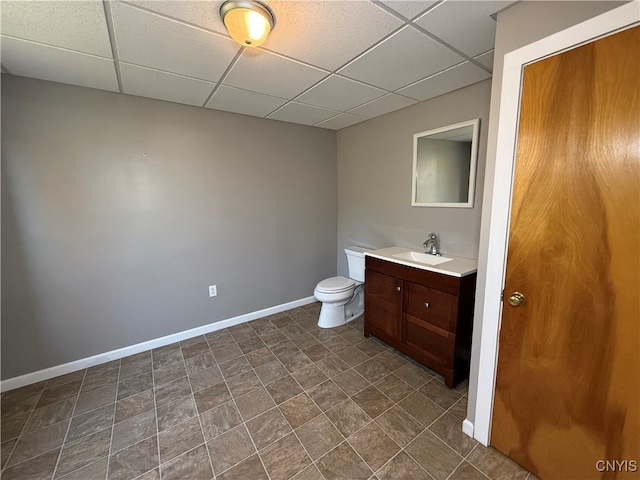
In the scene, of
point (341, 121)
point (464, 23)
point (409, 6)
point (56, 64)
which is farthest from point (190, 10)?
point (341, 121)

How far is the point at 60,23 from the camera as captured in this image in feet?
4.26

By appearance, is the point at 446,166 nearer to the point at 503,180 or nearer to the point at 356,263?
the point at 503,180

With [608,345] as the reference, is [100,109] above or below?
above

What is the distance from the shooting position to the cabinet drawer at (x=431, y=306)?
1873mm

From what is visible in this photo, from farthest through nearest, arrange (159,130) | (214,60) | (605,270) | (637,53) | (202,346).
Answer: (202,346), (159,130), (214,60), (605,270), (637,53)

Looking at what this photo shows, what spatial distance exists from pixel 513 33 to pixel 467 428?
2092 millimetres

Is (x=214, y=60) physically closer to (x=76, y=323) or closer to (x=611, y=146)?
(x=611, y=146)

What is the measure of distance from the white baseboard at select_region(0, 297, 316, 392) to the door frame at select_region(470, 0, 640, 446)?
2210 millimetres

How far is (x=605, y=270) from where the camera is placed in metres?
1.06

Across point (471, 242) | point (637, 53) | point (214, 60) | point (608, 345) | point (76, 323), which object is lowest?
point (76, 323)

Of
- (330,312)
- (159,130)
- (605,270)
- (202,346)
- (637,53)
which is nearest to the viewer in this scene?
(637,53)

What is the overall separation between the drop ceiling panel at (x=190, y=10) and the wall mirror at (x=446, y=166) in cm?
184

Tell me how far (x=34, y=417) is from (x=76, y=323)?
66 centimetres

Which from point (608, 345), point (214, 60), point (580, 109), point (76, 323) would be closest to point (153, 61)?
point (214, 60)
